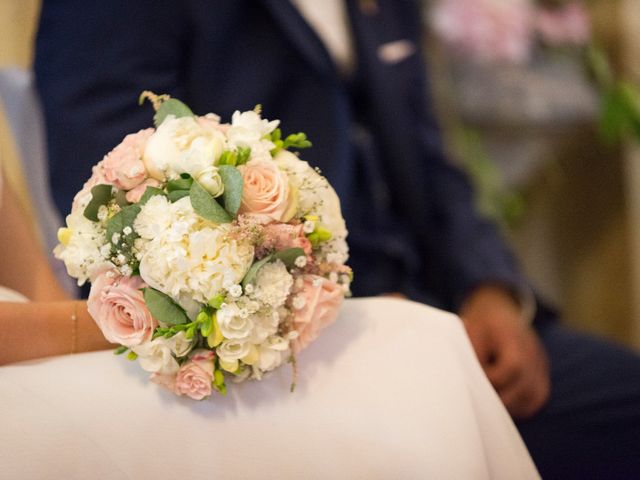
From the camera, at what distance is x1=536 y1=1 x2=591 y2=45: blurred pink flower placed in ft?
5.37

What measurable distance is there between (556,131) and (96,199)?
1481 mm

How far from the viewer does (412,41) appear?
4.07 feet

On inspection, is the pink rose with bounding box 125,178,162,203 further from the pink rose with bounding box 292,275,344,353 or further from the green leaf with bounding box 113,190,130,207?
the pink rose with bounding box 292,275,344,353

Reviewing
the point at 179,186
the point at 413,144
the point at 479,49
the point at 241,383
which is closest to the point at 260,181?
the point at 179,186

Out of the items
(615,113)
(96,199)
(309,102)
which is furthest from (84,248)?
(615,113)

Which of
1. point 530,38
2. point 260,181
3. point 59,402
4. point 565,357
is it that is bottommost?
point 565,357

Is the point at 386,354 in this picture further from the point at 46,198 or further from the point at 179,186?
the point at 46,198

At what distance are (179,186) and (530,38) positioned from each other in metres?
1.33

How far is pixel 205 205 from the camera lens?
0.55m

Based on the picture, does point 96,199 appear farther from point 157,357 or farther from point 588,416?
point 588,416

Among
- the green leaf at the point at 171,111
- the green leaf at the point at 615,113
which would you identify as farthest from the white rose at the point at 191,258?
the green leaf at the point at 615,113

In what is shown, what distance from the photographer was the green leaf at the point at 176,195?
0.57 metres

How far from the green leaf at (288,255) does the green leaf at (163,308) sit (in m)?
0.08

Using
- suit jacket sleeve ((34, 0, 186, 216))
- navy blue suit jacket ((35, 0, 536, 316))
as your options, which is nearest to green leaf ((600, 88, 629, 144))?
navy blue suit jacket ((35, 0, 536, 316))
